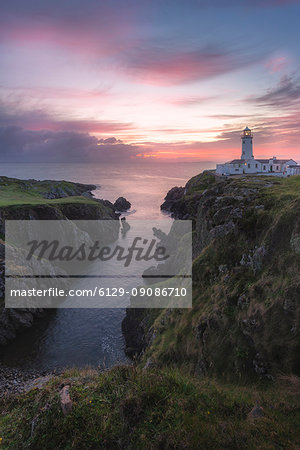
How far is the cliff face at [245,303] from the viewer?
12984 millimetres

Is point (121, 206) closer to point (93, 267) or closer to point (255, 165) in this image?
point (255, 165)

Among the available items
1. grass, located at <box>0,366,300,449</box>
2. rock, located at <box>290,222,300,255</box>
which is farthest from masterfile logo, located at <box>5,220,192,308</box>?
grass, located at <box>0,366,300,449</box>

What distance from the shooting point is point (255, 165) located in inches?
3285

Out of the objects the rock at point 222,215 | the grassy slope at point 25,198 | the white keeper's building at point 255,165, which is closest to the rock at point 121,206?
the grassy slope at point 25,198

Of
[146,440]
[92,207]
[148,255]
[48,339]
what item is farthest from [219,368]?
[92,207]

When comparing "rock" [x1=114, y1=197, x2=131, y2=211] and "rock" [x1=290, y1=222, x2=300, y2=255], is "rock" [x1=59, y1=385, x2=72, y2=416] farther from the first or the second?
"rock" [x1=114, y1=197, x2=131, y2=211]

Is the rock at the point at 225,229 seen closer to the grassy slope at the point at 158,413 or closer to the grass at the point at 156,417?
the grassy slope at the point at 158,413

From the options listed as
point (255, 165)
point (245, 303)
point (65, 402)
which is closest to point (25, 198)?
point (255, 165)

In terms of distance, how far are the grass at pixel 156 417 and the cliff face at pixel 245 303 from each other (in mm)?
2121

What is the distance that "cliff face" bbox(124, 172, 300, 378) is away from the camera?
13.0 meters

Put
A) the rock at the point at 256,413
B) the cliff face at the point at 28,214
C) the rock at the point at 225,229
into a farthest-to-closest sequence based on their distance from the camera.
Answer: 1. the cliff face at the point at 28,214
2. the rock at the point at 225,229
3. the rock at the point at 256,413

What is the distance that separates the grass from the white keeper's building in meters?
74.1

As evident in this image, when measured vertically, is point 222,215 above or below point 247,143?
below

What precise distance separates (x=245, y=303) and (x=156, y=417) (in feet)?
30.3
